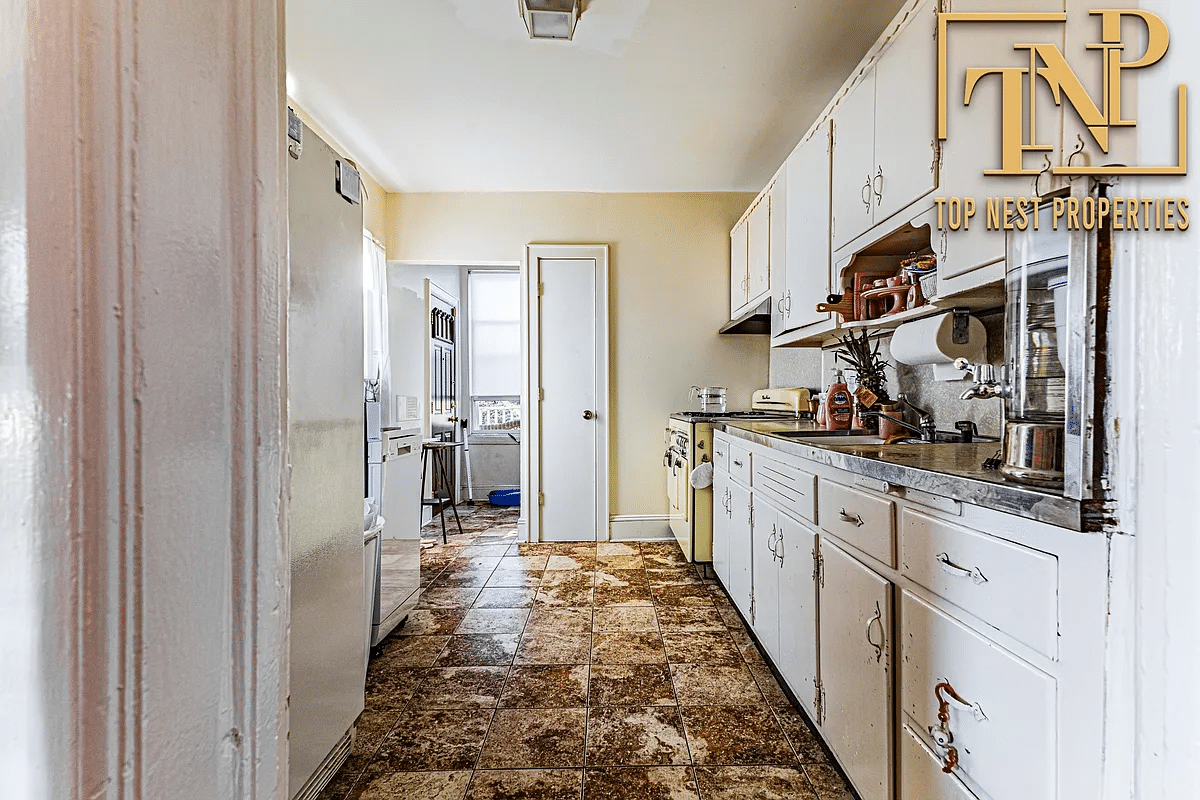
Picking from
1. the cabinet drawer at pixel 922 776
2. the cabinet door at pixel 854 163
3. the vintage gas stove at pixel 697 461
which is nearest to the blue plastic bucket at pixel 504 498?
the vintage gas stove at pixel 697 461

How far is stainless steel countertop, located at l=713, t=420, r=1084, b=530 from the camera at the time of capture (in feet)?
2.64

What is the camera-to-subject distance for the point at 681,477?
369 cm

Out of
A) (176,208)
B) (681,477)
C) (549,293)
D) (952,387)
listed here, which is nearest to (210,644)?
(176,208)

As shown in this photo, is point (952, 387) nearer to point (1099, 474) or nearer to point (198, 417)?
point (1099, 474)

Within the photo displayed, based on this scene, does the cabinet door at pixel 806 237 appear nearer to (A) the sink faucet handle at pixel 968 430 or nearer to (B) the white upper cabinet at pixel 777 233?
(B) the white upper cabinet at pixel 777 233

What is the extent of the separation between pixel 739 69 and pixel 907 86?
3.77ft

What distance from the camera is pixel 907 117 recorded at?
182 centimetres

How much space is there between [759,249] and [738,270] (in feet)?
1.74

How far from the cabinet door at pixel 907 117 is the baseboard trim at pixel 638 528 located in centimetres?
290

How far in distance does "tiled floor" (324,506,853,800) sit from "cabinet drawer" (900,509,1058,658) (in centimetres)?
84

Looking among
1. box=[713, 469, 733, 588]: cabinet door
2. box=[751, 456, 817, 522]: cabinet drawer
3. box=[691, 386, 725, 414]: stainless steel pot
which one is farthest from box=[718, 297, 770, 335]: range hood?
box=[751, 456, 817, 522]: cabinet drawer

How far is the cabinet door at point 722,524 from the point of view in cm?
292

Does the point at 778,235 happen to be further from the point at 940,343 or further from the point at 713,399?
the point at 940,343

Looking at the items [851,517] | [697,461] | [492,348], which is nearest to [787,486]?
[851,517]
